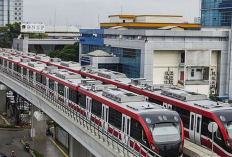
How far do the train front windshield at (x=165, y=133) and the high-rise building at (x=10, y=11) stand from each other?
126947mm

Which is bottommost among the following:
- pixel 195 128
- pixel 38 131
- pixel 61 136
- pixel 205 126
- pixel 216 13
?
pixel 61 136

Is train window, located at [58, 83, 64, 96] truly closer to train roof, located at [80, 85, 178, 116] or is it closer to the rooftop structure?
train roof, located at [80, 85, 178, 116]

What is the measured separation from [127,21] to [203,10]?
15.2 m

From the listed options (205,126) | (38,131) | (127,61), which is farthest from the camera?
(127,61)

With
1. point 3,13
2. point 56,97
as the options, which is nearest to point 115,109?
point 56,97

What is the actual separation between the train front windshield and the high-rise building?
127 m

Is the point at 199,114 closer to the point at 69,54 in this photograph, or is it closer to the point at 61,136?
the point at 61,136

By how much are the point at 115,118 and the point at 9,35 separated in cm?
9315

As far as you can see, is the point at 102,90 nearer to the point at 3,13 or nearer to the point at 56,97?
the point at 56,97

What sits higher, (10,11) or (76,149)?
(10,11)

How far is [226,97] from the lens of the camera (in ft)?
180

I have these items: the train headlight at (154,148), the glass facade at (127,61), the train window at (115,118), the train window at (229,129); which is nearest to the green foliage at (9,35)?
the glass facade at (127,61)

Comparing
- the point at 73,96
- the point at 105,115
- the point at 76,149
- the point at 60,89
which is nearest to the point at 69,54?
the point at 60,89

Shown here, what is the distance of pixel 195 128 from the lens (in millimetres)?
20766
